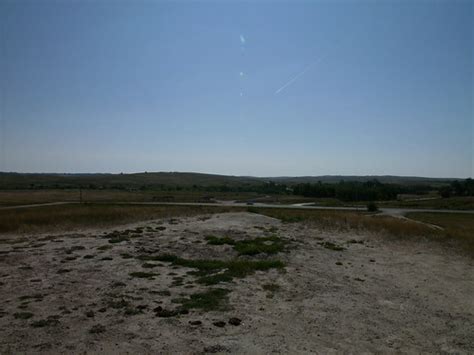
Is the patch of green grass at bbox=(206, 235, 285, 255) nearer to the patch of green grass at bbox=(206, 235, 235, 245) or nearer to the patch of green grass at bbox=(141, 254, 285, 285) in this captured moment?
the patch of green grass at bbox=(206, 235, 235, 245)

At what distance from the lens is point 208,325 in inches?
325

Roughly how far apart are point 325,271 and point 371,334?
5.72m

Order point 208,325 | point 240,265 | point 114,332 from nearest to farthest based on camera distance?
point 114,332, point 208,325, point 240,265

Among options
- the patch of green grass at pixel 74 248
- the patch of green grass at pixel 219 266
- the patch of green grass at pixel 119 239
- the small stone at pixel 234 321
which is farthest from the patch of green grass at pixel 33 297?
the patch of green grass at pixel 119 239

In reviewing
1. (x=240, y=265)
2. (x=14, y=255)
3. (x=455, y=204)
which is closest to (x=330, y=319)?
(x=240, y=265)

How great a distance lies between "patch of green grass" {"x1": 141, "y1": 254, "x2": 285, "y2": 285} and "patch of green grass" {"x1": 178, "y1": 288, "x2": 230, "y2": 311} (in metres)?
1.15

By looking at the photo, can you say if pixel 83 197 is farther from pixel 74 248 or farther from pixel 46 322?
pixel 46 322

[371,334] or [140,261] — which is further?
[140,261]

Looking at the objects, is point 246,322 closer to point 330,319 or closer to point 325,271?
point 330,319

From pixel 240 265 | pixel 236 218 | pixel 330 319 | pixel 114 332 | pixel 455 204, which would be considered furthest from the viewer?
pixel 455 204

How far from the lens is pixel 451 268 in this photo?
51.4 ft

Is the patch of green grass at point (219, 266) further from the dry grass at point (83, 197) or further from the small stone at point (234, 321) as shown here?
the dry grass at point (83, 197)

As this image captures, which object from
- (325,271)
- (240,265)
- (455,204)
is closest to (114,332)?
(240,265)

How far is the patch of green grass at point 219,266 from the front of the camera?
1234cm
